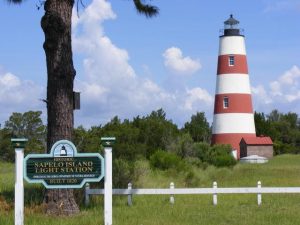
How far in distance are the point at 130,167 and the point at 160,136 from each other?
26.8m

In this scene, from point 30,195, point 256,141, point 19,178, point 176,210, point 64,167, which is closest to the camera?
point 19,178

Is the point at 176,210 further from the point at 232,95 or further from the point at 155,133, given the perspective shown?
the point at 232,95

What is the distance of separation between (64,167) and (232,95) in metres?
39.1

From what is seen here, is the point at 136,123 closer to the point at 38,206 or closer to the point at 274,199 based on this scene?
the point at 274,199

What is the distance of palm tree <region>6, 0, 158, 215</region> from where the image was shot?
541 inches

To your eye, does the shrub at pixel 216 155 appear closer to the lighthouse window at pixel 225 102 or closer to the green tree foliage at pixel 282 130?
the lighthouse window at pixel 225 102

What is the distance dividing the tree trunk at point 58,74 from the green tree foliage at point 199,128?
59.5m

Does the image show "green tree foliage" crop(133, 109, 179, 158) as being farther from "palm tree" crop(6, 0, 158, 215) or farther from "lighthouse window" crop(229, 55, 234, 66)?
"palm tree" crop(6, 0, 158, 215)

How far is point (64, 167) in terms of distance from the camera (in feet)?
37.8

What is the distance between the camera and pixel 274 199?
18734 millimetres

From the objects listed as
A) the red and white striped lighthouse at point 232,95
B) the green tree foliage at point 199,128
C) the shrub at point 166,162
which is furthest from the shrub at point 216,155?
the green tree foliage at point 199,128

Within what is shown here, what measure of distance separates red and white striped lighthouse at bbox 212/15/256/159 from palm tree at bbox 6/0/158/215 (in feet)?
120

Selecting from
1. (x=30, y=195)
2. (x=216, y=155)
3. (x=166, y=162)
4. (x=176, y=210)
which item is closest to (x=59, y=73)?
(x=30, y=195)

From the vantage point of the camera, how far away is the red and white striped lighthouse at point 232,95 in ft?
164
